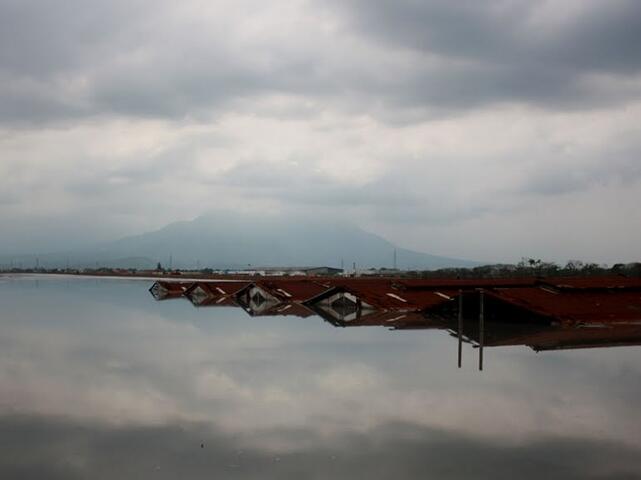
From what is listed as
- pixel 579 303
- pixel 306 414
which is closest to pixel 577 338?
pixel 579 303

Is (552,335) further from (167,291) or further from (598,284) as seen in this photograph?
(167,291)

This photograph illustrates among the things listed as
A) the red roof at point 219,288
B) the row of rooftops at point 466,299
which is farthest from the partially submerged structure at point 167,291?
the row of rooftops at point 466,299

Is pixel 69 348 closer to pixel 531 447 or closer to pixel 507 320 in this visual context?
pixel 531 447

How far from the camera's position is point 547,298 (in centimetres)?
3164

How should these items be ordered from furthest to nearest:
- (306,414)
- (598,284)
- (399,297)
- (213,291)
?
1. (213,291)
2. (598,284)
3. (399,297)
4. (306,414)

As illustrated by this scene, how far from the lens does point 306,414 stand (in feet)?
37.2

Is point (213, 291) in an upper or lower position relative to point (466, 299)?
lower

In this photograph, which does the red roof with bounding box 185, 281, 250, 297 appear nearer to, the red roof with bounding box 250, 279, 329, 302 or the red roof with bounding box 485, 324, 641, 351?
the red roof with bounding box 250, 279, 329, 302

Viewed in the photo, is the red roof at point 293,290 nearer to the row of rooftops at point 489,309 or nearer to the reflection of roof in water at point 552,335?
the row of rooftops at point 489,309

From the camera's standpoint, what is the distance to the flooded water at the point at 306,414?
8.67m

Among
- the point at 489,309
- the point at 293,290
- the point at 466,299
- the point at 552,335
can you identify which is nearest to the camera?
the point at 552,335

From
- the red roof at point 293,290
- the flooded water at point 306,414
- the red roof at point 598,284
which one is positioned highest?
the red roof at point 598,284

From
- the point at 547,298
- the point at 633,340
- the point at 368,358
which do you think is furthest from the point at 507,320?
the point at 368,358

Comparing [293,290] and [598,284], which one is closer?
[598,284]
